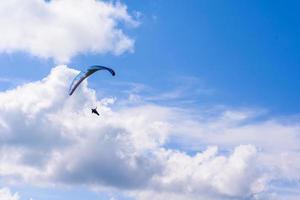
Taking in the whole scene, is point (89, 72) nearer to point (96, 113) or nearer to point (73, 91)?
point (73, 91)

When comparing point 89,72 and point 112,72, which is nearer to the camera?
point 112,72

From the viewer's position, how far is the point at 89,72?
97.6 meters

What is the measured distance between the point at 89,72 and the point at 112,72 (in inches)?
458

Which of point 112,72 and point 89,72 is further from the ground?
point 89,72

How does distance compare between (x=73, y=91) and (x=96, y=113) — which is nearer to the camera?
(x=96, y=113)

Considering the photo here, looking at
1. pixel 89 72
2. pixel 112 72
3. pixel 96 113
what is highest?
pixel 89 72

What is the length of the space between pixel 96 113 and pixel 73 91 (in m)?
10.7

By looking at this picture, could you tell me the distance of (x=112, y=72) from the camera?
87.8 meters

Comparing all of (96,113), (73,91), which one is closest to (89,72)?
(73,91)

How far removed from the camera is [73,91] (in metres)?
94.1

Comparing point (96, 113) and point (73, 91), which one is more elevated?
point (73, 91)

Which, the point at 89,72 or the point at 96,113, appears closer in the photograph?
the point at 96,113

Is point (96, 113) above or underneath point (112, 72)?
underneath

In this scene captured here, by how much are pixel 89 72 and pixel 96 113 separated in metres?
14.6
